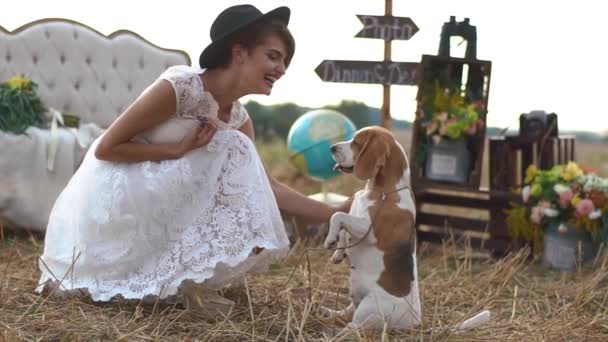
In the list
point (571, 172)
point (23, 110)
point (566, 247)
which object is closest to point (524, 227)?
point (566, 247)

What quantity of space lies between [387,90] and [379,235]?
8.77 ft

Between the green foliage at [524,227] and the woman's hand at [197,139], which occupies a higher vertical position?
the woman's hand at [197,139]

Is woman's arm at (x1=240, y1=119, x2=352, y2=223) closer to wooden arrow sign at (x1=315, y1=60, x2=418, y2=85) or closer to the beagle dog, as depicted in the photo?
the beagle dog

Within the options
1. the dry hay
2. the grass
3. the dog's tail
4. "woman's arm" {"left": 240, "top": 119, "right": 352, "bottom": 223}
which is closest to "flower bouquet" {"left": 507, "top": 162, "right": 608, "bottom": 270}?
the grass

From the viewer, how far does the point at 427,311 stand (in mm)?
3898

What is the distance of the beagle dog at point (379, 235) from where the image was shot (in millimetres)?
3102

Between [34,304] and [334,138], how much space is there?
321cm

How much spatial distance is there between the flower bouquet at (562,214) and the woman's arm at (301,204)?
235 centimetres

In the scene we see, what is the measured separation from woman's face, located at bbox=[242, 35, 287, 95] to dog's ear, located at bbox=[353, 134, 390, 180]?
19.8 inches

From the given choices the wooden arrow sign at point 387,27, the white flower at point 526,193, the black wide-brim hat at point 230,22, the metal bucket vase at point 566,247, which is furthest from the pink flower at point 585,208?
the black wide-brim hat at point 230,22

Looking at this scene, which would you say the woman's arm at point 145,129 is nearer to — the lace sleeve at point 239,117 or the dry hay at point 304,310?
the lace sleeve at point 239,117

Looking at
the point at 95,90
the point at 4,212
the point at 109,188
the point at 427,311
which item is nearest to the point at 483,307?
the point at 427,311

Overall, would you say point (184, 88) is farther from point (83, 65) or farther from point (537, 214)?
point (83, 65)

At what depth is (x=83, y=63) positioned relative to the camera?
7113 millimetres
